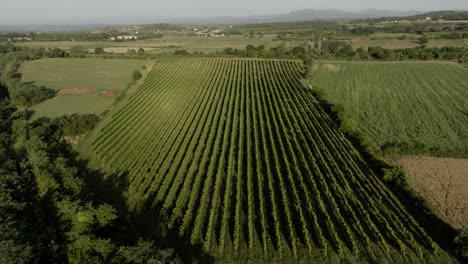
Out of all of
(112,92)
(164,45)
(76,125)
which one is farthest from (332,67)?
(164,45)

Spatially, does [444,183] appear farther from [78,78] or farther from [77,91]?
[78,78]

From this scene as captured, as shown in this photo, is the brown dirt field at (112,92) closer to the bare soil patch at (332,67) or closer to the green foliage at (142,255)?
the green foliage at (142,255)

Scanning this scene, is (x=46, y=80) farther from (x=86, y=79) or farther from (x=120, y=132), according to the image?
(x=120, y=132)

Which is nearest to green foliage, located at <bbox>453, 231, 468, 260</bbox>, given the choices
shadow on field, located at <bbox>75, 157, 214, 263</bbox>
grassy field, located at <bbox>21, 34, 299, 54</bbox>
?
shadow on field, located at <bbox>75, 157, 214, 263</bbox>

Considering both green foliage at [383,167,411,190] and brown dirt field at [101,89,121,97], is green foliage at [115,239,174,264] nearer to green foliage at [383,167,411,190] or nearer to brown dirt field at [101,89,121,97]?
green foliage at [383,167,411,190]

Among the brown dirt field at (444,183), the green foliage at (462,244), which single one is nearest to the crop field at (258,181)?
the green foliage at (462,244)

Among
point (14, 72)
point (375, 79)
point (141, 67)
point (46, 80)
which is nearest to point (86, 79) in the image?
point (46, 80)
